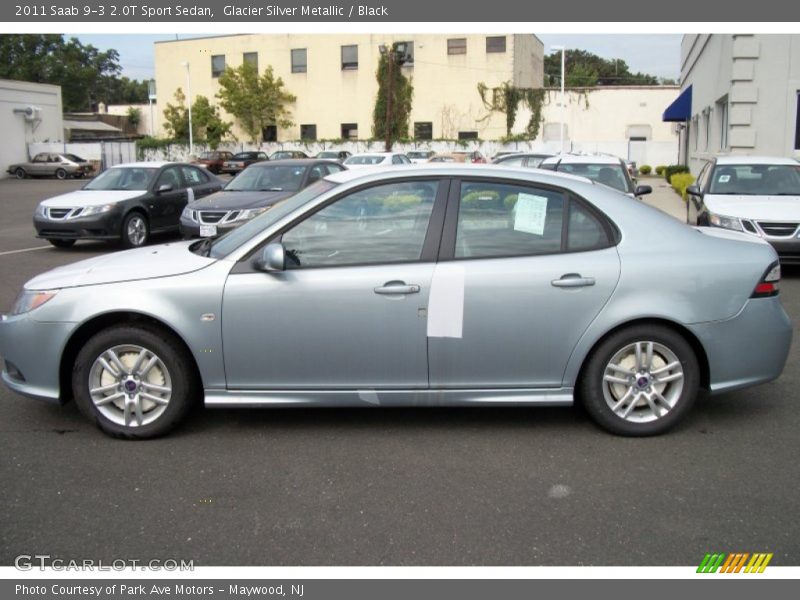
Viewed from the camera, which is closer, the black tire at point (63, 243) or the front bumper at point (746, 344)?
the front bumper at point (746, 344)

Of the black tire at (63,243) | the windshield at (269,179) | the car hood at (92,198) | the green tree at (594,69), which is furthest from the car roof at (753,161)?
the green tree at (594,69)

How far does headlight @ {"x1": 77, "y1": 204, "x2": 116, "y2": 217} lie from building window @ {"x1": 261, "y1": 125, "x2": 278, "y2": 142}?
44.4 metres

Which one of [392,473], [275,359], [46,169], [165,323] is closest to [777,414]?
[392,473]

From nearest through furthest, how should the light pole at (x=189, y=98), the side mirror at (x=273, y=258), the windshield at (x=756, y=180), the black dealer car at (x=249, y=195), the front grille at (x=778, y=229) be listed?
the side mirror at (x=273, y=258)
the front grille at (x=778, y=229)
the windshield at (x=756, y=180)
the black dealer car at (x=249, y=195)
the light pole at (x=189, y=98)

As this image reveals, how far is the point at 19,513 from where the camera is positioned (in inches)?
154

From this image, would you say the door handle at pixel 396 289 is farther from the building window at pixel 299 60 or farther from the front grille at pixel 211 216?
the building window at pixel 299 60

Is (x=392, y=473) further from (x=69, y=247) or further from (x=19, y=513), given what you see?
(x=69, y=247)

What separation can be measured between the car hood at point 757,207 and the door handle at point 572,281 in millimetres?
6895

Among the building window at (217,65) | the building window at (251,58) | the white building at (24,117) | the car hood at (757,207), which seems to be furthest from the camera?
the building window at (217,65)

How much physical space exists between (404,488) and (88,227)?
11.3m

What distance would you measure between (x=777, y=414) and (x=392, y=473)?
109 inches

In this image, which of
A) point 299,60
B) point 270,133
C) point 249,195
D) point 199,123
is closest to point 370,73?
point 299,60

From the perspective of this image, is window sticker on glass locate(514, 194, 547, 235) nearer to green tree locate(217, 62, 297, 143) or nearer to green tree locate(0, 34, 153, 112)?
green tree locate(217, 62, 297, 143)

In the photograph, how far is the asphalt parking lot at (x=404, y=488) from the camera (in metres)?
3.59
